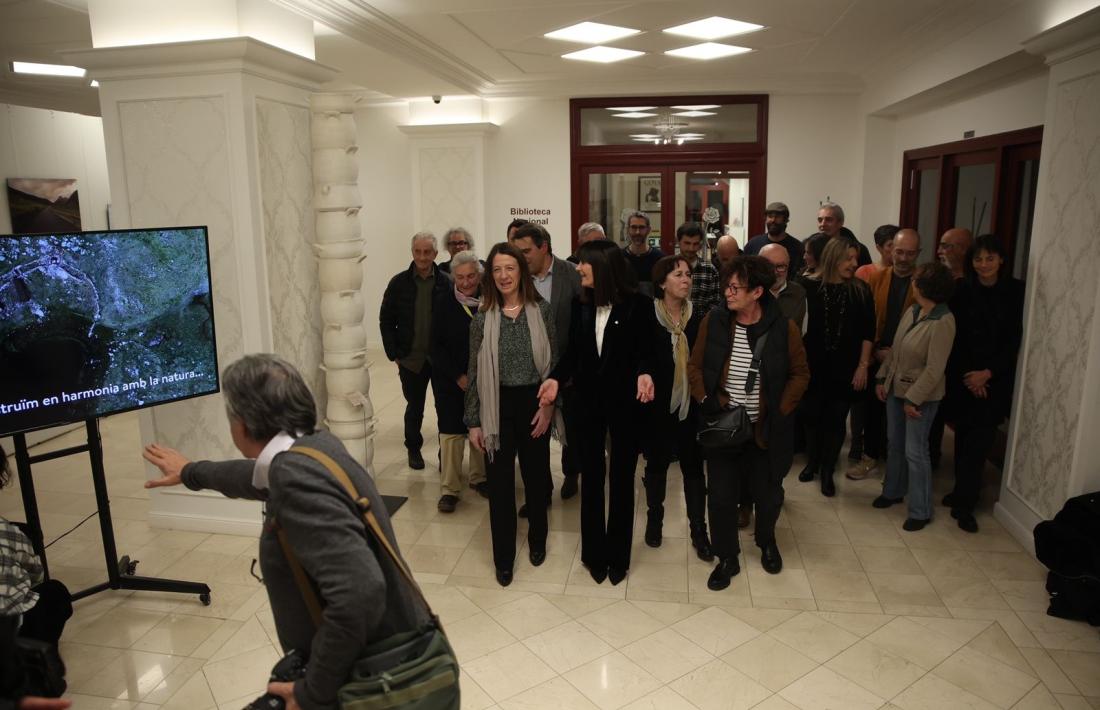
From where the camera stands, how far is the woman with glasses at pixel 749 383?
354 centimetres

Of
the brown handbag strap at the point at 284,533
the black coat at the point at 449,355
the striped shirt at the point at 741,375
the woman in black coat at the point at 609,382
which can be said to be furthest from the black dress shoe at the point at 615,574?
the brown handbag strap at the point at 284,533

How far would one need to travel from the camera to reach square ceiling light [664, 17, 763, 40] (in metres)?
5.69

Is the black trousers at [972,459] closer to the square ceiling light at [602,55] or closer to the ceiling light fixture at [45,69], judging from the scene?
the square ceiling light at [602,55]

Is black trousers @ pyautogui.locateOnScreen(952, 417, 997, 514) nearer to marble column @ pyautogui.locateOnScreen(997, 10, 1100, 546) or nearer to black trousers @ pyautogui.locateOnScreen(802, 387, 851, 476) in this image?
marble column @ pyautogui.locateOnScreen(997, 10, 1100, 546)

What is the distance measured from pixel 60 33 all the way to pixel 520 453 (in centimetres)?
433

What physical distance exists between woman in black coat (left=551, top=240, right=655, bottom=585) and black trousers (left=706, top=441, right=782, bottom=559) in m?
0.41

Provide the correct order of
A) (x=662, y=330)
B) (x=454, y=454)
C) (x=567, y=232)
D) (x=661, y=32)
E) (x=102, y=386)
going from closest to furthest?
(x=102, y=386) → (x=662, y=330) → (x=454, y=454) → (x=661, y=32) → (x=567, y=232)

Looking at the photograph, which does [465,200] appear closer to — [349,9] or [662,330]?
[349,9]

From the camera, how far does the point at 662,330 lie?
3664 mm

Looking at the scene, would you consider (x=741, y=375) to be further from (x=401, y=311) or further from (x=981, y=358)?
(x=401, y=311)

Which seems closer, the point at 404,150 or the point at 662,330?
the point at 662,330

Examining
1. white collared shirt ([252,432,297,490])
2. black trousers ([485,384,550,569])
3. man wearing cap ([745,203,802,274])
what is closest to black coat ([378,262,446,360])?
black trousers ([485,384,550,569])

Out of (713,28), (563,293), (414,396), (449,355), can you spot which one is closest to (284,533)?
(563,293)

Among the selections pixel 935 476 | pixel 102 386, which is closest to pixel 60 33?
pixel 102 386
